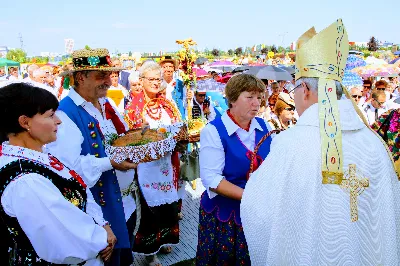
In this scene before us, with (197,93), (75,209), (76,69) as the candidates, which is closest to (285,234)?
(75,209)

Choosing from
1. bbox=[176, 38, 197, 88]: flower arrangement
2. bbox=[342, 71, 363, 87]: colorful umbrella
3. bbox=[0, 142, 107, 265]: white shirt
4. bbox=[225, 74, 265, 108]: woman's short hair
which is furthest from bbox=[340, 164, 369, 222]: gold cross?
bbox=[342, 71, 363, 87]: colorful umbrella

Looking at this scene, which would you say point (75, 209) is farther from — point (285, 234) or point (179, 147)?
point (179, 147)

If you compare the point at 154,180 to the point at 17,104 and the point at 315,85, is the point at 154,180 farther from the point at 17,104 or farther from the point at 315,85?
the point at 315,85

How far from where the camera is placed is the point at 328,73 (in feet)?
5.56

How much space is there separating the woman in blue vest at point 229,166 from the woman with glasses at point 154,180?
1167mm

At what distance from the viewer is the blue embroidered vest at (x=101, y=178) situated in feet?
8.55

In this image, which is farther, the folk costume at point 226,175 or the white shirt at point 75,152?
the folk costume at point 226,175

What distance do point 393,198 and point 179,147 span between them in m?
1.89

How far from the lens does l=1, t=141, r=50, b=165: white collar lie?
1.68 metres

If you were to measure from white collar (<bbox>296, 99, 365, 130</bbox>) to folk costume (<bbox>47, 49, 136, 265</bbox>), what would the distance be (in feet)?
4.81

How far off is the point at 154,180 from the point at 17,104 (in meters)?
2.13

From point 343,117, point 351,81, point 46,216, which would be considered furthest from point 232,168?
point 351,81

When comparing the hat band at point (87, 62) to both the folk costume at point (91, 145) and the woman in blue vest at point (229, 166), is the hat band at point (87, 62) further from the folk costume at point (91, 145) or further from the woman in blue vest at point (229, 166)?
the woman in blue vest at point (229, 166)

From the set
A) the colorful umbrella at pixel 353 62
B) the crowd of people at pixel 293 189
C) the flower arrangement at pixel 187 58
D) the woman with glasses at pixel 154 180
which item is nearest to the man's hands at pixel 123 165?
the crowd of people at pixel 293 189
